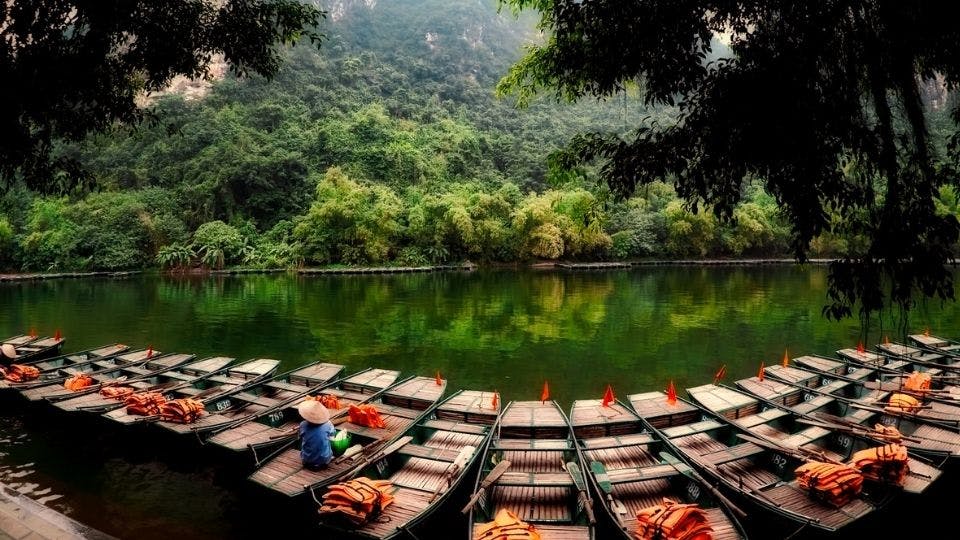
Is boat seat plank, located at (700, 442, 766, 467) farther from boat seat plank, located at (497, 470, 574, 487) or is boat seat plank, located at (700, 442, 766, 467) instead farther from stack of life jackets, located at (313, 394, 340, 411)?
stack of life jackets, located at (313, 394, 340, 411)

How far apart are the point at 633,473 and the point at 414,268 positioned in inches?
1775

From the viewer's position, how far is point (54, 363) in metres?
14.9

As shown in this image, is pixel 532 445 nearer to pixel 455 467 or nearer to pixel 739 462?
pixel 455 467

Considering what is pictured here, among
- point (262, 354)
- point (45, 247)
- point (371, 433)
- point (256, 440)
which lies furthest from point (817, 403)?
point (45, 247)

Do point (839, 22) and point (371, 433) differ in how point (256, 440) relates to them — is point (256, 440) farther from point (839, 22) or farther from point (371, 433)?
point (839, 22)

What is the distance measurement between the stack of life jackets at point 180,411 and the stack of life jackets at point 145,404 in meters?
0.19

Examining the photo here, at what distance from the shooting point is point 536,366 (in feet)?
60.0

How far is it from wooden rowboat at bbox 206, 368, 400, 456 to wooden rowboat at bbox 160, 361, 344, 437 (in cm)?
22

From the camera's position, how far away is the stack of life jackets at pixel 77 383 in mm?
12539

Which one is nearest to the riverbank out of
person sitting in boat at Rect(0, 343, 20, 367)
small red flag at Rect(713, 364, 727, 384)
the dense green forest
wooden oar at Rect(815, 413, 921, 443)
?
person sitting in boat at Rect(0, 343, 20, 367)

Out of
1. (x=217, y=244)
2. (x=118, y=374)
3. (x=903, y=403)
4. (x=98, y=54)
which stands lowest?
(x=118, y=374)

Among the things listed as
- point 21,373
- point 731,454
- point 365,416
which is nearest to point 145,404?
point 365,416

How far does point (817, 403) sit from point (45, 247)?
58.8 metres

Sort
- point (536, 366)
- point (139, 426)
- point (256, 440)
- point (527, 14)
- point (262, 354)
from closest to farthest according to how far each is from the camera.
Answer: point (256, 440), point (139, 426), point (536, 366), point (262, 354), point (527, 14)
